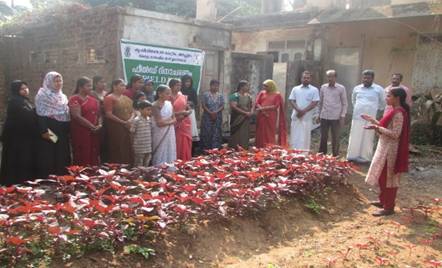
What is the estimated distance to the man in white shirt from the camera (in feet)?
23.9

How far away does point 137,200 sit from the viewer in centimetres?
335

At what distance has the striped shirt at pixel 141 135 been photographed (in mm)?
5266

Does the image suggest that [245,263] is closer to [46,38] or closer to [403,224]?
[403,224]

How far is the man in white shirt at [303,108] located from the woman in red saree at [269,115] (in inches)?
9.7

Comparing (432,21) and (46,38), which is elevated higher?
(432,21)

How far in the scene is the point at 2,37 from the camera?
10852mm

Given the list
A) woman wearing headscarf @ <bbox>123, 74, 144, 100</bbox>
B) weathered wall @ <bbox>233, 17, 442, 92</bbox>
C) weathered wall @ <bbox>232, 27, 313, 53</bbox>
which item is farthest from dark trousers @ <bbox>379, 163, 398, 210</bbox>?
weathered wall @ <bbox>232, 27, 313, 53</bbox>

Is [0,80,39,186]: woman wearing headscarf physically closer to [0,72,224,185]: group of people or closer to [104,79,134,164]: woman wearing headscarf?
[0,72,224,185]: group of people

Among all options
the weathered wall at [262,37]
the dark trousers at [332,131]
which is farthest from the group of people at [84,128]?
the weathered wall at [262,37]

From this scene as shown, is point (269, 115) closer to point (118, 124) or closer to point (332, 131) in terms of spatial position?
point (332, 131)

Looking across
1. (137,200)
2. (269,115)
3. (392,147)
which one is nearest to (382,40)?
(269,115)

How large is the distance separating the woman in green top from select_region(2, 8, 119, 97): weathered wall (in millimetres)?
2118

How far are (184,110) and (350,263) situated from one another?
3.29 meters

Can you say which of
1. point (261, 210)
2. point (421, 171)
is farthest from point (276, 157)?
point (421, 171)
